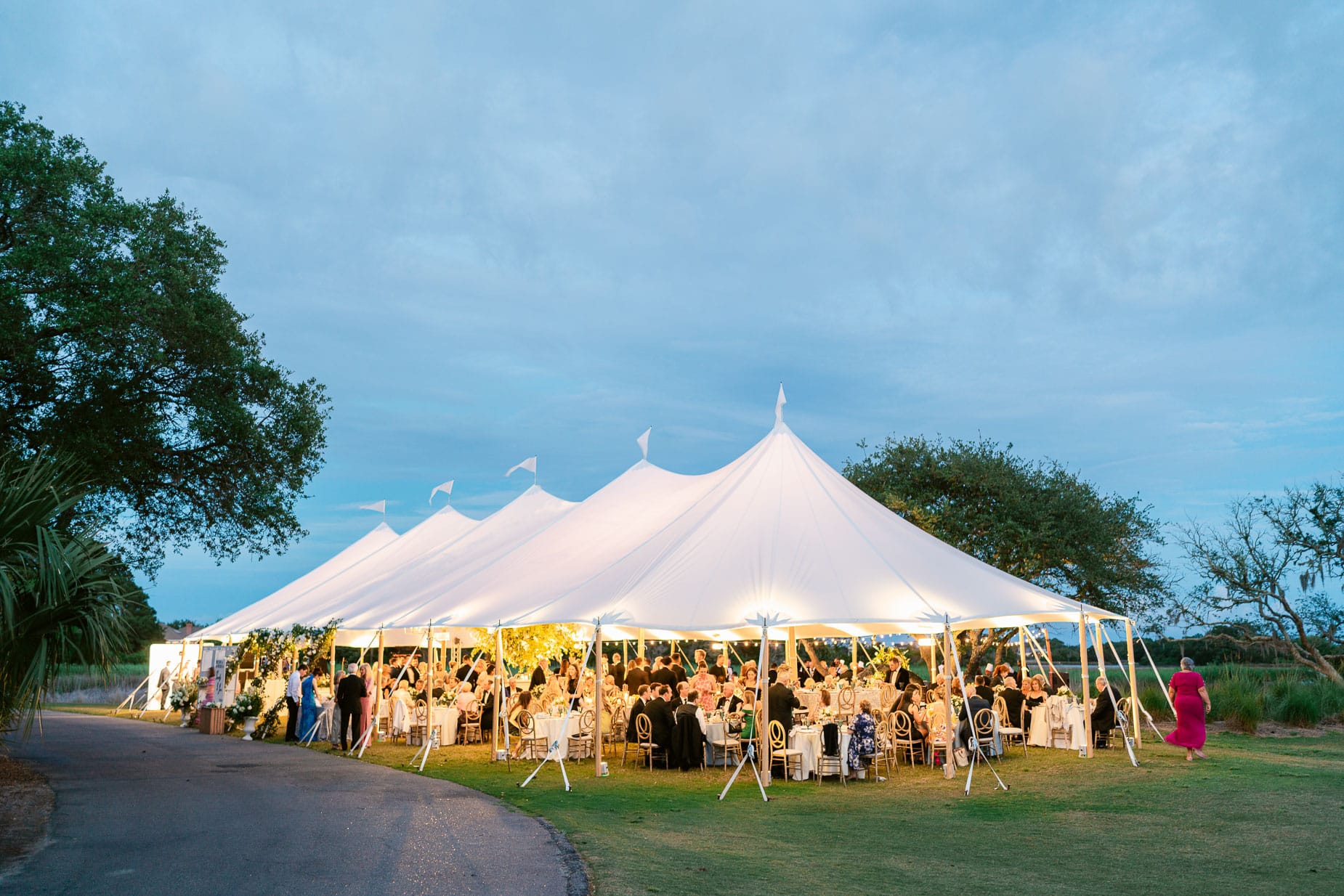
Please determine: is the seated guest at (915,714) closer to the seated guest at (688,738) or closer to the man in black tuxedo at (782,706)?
the man in black tuxedo at (782,706)

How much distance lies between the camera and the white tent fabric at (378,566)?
2433 centimetres

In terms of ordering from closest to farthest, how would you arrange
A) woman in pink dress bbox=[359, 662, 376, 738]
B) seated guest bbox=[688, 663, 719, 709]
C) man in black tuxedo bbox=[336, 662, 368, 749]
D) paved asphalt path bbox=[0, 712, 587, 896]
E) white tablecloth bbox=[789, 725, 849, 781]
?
paved asphalt path bbox=[0, 712, 587, 896], white tablecloth bbox=[789, 725, 849, 781], seated guest bbox=[688, 663, 719, 709], man in black tuxedo bbox=[336, 662, 368, 749], woman in pink dress bbox=[359, 662, 376, 738]

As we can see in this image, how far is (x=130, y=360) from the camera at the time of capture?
14102mm

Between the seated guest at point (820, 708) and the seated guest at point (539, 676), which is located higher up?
the seated guest at point (539, 676)

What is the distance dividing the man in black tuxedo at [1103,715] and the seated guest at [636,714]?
24.5 feet

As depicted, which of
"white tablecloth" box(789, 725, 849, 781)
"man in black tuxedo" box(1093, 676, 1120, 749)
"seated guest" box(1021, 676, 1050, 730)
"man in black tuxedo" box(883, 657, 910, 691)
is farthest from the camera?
"man in black tuxedo" box(883, 657, 910, 691)

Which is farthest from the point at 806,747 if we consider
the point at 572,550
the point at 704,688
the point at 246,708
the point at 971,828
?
the point at 246,708

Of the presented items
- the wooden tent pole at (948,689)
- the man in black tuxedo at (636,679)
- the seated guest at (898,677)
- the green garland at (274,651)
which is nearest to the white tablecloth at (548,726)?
the man in black tuxedo at (636,679)

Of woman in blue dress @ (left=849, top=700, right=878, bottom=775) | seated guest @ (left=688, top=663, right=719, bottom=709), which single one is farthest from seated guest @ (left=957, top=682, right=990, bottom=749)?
seated guest @ (left=688, top=663, right=719, bottom=709)

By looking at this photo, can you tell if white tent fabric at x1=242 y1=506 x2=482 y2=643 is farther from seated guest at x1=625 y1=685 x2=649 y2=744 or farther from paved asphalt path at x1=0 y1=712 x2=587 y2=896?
paved asphalt path at x1=0 y1=712 x2=587 y2=896

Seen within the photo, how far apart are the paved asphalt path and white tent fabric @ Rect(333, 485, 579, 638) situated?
13.1 ft

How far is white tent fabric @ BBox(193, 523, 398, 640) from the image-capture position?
27.0 meters

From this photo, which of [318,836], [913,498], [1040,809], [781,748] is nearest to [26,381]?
[318,836]

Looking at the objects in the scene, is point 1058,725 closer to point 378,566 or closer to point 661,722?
point 661,722
